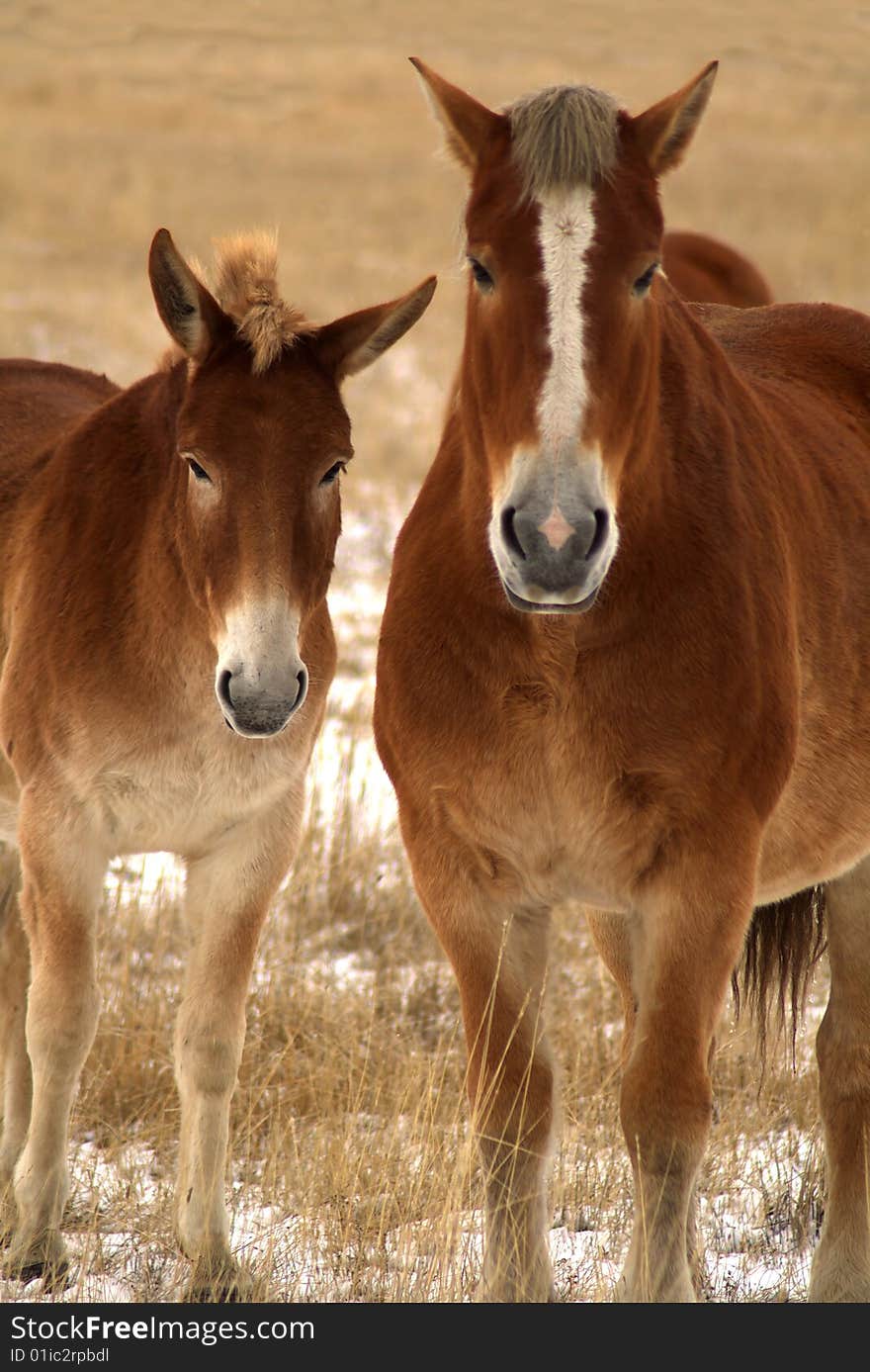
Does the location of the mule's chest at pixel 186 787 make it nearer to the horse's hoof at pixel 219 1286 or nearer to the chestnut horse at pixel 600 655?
the chestnut horse at pixel 600 655

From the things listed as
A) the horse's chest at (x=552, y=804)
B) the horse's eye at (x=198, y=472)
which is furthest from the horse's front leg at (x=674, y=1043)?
the horse's eye at (x=198, y=472)

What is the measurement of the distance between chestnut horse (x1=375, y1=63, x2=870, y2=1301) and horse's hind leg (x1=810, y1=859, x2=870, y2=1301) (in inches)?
17.6

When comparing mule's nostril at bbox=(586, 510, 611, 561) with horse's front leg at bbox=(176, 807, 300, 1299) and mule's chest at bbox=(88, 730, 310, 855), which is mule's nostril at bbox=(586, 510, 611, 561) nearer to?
mule's chest at bbox=(88, 730, 310, 855)

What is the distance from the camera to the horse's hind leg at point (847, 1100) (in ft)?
12.7

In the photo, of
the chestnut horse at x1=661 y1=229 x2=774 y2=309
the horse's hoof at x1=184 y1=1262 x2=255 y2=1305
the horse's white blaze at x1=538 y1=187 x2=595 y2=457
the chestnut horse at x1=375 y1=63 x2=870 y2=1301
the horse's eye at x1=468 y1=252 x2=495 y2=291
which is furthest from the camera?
the chestnut horse at x1=661 y1=229 x2=774 y2=309

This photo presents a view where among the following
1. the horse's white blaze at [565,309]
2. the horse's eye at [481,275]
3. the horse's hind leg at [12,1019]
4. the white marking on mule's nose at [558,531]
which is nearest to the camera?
the white marking on mule's nose at [558,531]

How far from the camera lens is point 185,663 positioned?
3.94 meters

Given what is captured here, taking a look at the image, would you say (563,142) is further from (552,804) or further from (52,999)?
(52,999)

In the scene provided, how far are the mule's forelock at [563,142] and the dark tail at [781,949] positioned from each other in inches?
83.4

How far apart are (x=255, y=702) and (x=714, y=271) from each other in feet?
23.2

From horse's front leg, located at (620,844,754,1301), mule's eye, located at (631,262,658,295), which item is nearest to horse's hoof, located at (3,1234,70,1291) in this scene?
horse's front leg, located at (620,844,754,1301)

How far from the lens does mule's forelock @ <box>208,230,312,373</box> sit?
3.63 metres

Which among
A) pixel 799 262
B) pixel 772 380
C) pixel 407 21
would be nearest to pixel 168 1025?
pixel 772 380

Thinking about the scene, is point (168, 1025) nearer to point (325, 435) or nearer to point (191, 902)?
point (191, 902)
